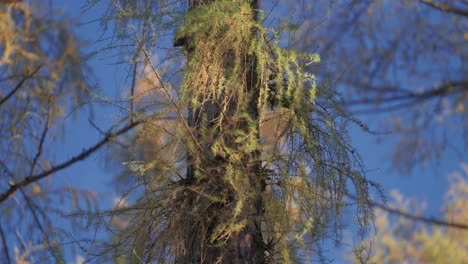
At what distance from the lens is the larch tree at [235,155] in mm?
1419

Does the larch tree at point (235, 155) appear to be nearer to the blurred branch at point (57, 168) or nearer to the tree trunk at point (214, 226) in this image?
the tree trunk at point (214, 226)

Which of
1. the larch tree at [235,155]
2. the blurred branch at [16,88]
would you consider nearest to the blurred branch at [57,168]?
the blurred branch at [16,88]

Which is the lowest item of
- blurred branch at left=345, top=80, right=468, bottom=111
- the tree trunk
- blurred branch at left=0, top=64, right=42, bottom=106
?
the tree trunk

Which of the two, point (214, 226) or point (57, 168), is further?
point (57, 168)

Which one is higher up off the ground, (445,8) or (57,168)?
(445,8)

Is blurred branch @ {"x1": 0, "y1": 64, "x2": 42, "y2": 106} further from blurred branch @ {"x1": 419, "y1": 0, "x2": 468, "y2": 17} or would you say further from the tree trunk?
blurred branch @ {"x1": 419, "y1": 0, "x2": 468, "y2": 17}

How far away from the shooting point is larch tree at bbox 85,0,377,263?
1.42 meters

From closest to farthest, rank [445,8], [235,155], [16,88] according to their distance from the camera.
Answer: [235,155], [445,8], [16,88]

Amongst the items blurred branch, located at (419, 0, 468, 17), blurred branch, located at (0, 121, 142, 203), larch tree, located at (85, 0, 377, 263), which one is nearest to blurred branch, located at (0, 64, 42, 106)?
blurred branch, located at (0, 121, 142, 203)

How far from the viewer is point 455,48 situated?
7.18 ft

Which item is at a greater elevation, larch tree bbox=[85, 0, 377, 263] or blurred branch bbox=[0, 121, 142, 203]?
blurred branch bbox=[0, 121, 142, 203]

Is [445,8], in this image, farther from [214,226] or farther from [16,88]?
[16,88]

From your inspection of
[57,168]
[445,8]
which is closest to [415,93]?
[445,8]

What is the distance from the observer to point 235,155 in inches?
54.9
